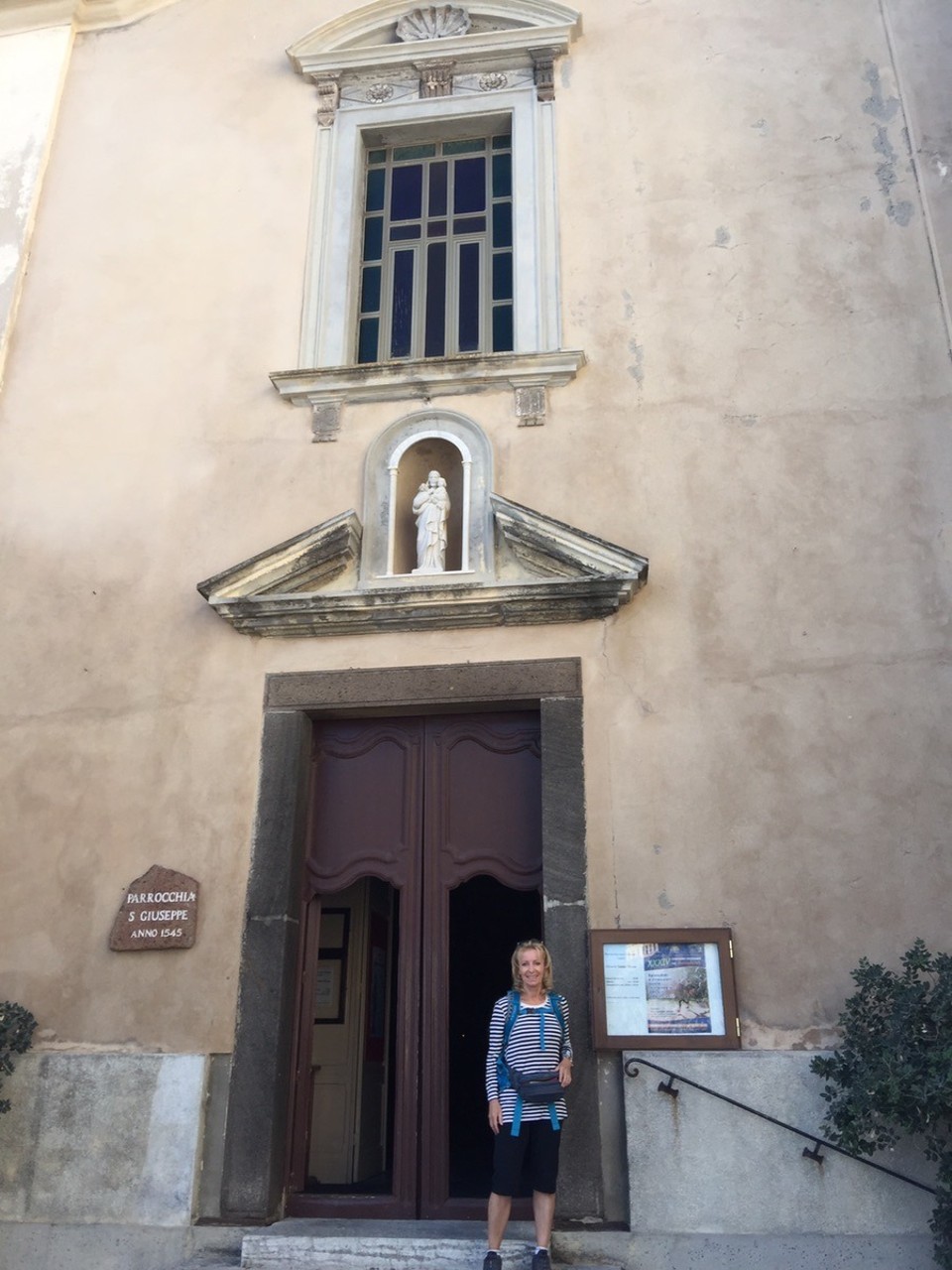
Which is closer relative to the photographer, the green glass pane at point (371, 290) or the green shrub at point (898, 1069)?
the green shrub at point (898, 1069)

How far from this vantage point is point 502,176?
8656mm

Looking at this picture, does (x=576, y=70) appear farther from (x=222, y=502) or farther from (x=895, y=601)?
(x=895, y=601)

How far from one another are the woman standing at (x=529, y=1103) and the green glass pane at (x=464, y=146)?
605cm

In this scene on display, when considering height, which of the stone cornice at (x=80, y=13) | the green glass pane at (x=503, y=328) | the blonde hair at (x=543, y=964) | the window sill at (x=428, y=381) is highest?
the stone cornice at (x=80, y=13)

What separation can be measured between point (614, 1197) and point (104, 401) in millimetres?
5927

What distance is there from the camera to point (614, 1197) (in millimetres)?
5734

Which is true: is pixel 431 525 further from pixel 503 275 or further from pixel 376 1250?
pixel 376 1250

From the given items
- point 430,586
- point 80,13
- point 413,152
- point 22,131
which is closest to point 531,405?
point 430,586

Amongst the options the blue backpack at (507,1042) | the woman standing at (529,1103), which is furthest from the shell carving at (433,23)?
the blue backpack at (507,1042)

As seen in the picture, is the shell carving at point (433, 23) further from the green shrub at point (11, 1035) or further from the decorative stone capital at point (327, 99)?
the green shrub at point (11, 1035)

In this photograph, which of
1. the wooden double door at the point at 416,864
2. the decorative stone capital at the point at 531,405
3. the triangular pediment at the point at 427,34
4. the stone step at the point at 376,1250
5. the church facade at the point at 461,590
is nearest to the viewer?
the stone step at the point at 376,1250

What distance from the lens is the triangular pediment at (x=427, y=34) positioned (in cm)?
868

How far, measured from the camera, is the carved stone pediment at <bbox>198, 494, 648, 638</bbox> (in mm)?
6793

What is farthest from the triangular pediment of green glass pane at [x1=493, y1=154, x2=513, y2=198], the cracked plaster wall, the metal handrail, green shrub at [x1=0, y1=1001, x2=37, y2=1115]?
the metal handrail
